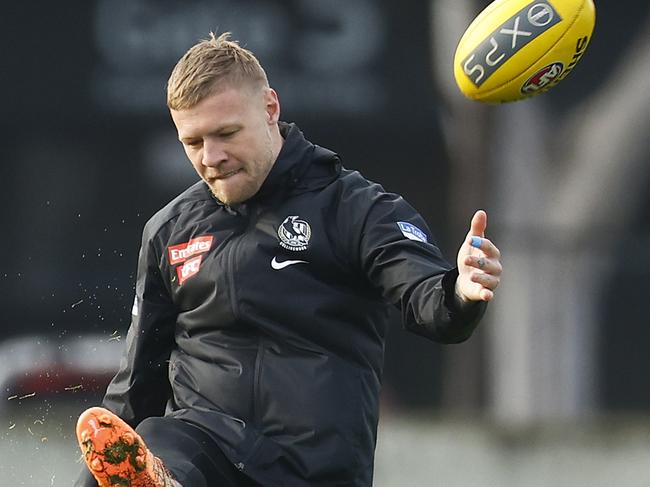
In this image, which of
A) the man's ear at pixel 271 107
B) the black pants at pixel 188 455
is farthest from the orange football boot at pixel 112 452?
the man's ear at pixel 271 107

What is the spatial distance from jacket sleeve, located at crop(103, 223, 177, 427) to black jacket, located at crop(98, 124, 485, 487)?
20 millimetres

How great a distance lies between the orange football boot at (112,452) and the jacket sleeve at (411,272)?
898 millimetres

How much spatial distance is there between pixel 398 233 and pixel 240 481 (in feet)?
2.89

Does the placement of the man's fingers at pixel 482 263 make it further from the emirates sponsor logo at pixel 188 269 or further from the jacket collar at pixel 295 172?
the emirates sponsor logo at pixel 188 269

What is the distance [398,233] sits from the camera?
16.6 feet

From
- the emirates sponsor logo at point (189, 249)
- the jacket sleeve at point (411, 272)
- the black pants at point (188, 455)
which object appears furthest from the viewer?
the emirates sponsor logo at point (189, 249)

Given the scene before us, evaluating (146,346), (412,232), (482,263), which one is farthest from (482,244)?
(146,346)

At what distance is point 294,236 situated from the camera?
5148 mm

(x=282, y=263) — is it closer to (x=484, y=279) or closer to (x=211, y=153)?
(x=211, y=153)

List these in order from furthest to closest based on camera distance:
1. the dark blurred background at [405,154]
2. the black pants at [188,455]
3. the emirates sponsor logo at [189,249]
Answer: the dark blurred background at [405,154] < the emirates sponsor logo at [189,249] < the black pants at [188,455]

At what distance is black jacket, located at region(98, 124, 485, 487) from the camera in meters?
5.03

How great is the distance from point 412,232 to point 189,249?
0.71 meters

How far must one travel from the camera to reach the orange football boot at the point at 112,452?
4.54 metres

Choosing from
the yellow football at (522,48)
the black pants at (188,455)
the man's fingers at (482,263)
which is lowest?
the black pants at (188,455)
